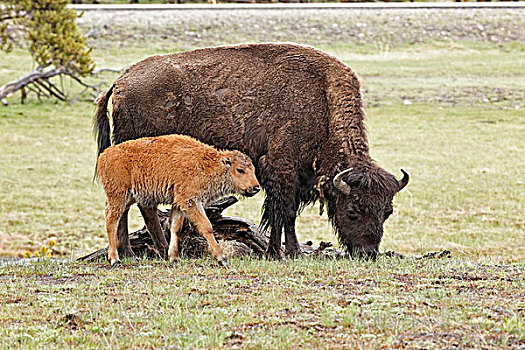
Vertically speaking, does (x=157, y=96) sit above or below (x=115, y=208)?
above

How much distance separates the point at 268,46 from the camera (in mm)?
10180

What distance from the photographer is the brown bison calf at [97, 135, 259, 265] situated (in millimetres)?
8469

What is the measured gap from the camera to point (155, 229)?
976cm

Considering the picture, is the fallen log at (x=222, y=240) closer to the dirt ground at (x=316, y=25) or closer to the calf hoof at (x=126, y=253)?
the calf hoof at (x=126, y=253)

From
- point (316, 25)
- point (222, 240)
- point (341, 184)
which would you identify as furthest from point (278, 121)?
point (316, 25)

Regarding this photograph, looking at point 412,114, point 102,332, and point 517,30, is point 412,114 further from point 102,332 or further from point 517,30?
point 102,332

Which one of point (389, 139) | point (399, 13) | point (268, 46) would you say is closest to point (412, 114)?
point (389, 139)

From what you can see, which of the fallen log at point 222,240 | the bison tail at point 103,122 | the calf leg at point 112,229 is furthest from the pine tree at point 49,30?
the calf leg at point 112,229

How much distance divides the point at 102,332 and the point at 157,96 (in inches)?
198

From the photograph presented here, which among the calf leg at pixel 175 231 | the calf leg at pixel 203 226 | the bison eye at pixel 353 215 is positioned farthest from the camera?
the bison eye at pixel 353 215

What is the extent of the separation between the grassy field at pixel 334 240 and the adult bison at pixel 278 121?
0.95 metres

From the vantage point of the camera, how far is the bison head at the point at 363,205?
29.2 feet

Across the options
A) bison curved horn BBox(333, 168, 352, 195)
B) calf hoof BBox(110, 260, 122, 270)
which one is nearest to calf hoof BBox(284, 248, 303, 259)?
bison curved horn BBox(333, 168, 352, 195)

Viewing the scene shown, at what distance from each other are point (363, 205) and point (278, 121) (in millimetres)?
1592
